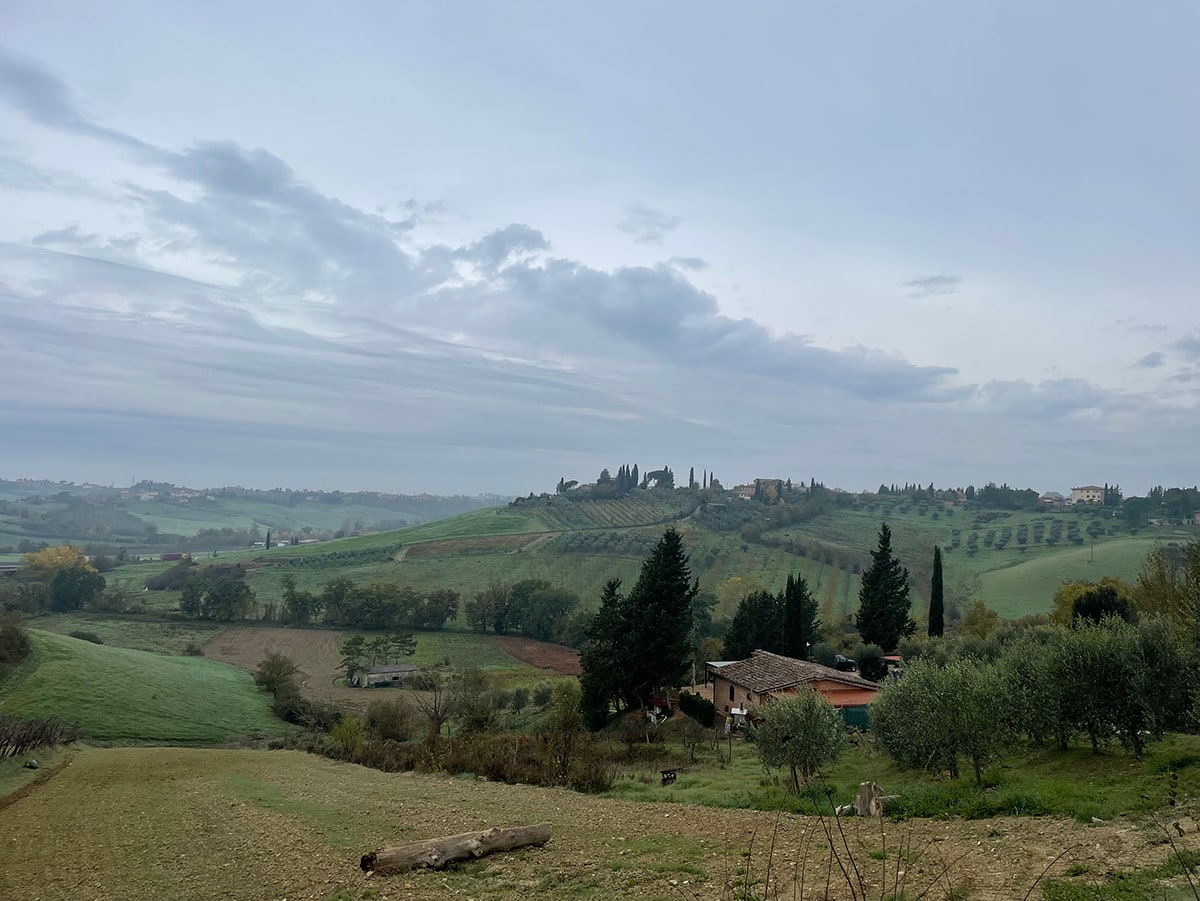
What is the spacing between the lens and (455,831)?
16.1 m

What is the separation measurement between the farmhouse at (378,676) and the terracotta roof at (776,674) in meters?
37.0

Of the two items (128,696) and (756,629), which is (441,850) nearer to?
(128,696)

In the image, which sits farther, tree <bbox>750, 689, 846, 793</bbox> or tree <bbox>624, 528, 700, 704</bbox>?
tree <bbox>624, 528, 700, 704</bbox>

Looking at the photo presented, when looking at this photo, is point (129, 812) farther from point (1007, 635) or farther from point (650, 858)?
point (1007, 635)

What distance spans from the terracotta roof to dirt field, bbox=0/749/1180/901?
20.6 metres

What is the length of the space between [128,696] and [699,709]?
3810 cm

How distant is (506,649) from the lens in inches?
3219

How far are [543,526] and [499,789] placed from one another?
133m

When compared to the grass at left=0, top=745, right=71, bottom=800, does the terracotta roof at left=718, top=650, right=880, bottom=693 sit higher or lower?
higher

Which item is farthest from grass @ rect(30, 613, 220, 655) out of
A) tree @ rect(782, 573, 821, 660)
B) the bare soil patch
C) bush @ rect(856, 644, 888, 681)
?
bush @ rect(856, 644, 888, 681)

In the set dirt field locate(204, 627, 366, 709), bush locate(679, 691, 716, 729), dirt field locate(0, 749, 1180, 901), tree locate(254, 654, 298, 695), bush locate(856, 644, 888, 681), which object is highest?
dirt field locate(0, 749, 1180, 901)

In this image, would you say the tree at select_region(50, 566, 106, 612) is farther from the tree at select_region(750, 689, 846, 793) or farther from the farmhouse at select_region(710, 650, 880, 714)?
the tree at select_region(750, 689, 846, 793)

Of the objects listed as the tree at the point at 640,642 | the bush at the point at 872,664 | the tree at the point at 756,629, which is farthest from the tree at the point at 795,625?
the tree at the point at 640,642

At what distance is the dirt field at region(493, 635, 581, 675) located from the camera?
72969mm
